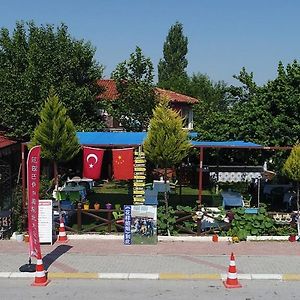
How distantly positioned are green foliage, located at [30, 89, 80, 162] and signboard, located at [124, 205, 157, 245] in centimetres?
266

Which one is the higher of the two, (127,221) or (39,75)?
(39,75)

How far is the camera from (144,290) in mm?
10297

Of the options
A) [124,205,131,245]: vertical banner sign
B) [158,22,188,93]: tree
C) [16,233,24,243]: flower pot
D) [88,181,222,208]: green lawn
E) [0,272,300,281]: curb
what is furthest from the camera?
[158,22,188,93]: tree

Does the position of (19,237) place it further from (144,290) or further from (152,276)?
(144,290)

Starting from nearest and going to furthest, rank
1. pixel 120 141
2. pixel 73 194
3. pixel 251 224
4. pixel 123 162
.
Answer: pixel 251 224 → pixel 123 162 → pixel 120 141 → pixel 73 194

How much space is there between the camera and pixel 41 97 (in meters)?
25.0

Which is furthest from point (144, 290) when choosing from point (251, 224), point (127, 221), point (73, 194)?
point (73, 194)

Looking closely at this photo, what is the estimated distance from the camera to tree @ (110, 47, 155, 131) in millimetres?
29156

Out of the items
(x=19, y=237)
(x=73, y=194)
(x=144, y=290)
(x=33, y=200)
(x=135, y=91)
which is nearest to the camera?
(x=144, y=290)

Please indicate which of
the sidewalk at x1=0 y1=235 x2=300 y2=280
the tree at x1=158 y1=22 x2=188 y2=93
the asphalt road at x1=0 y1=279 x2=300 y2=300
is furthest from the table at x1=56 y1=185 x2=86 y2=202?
the tree at x1=158 y1=22 x2=188 y2=93

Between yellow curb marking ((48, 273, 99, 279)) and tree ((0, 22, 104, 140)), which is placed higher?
tree ((0, 22, 104, 140))

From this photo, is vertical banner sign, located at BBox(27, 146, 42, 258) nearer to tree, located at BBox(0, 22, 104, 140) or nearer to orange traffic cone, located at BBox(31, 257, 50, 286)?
orange traffic cone, located at BBox(31, 257, 50, 286)

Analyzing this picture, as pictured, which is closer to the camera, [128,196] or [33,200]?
[33,200]

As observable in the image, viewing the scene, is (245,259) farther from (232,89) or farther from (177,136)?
(232,89)
